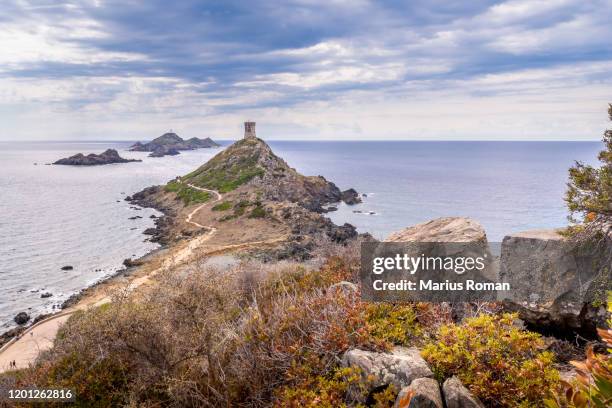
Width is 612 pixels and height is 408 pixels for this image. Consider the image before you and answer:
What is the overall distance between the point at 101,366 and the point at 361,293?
634cm

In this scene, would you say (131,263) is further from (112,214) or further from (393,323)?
(393,323)

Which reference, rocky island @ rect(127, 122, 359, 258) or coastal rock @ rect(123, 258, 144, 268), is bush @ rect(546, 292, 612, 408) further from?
coastal rock @ rect(123, 258, 144, 268)

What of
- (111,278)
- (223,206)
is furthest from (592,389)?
(223,206)

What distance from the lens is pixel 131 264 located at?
50.3m

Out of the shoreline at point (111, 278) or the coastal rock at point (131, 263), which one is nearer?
the shoreline at point (111, 278)

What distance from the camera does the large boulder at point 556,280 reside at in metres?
7.67

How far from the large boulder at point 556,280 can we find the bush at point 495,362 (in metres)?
1.42

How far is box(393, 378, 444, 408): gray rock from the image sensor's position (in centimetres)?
561
